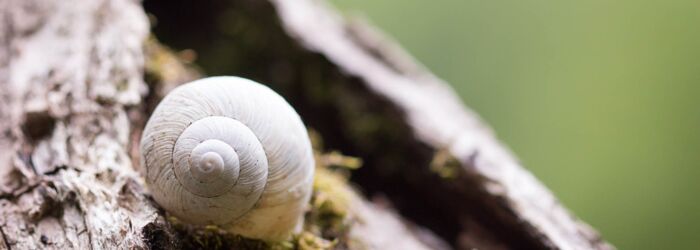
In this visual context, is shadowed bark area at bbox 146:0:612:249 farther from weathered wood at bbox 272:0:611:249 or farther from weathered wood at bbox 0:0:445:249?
weathered wood at bbox 0:0:445:249

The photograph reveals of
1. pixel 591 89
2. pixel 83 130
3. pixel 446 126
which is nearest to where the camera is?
pixel 83 130

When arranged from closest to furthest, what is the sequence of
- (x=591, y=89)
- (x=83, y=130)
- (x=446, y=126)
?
(x=83, y=130)
(x=446, y=126)
(x=591, y=89)

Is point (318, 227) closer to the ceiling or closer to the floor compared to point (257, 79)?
closer to the floor

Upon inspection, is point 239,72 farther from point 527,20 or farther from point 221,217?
point 527,20

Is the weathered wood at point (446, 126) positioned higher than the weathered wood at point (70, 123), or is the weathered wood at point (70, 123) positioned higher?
the weathered wood at point (446, 126)

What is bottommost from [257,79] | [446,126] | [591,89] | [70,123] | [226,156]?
[70,123]

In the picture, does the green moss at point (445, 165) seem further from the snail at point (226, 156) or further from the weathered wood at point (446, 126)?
the snail at point (226, 156)

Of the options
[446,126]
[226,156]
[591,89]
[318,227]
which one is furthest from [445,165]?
[591,89]

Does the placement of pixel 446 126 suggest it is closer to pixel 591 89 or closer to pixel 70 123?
pixel 70 123

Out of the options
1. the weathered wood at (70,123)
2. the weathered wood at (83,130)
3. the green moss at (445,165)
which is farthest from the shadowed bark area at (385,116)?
the weathered wood at (70,123)
